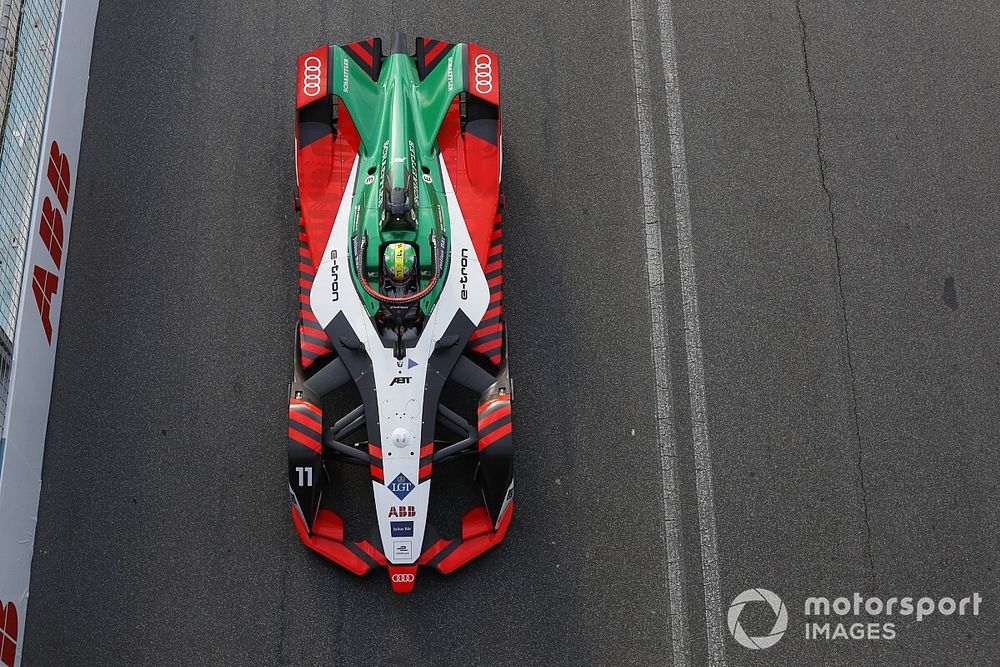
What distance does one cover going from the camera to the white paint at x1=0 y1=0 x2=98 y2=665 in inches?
333

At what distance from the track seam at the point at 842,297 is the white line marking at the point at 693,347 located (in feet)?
4.35

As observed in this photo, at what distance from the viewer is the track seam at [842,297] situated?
9.07m

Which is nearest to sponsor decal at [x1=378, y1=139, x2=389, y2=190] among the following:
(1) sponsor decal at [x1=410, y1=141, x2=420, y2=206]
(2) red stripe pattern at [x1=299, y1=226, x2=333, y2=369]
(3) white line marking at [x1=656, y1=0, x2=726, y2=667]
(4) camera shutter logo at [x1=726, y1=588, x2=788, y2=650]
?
(1) sponsor decal at [x1=410, y1=141, x2=420, y2=206]

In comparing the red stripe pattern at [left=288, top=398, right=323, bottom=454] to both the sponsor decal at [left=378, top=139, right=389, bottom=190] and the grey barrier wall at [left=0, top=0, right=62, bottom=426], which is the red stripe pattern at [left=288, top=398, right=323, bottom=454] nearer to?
the sponsor decal at [left=378, top=139, right=389, bottom=190]

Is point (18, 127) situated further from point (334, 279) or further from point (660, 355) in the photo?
point (660, 355)

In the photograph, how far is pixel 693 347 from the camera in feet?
31.5

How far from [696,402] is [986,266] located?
321 centimetres

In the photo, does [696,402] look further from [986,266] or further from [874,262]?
[986,266]

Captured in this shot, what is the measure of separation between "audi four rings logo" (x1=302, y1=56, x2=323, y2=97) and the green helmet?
199 centimetres

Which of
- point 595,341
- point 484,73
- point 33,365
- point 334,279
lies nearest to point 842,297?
point 595,341

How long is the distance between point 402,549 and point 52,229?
4.35m

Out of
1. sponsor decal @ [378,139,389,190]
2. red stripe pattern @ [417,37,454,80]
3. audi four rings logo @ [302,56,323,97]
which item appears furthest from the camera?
red stripe pattern @ [417,37,454,80]

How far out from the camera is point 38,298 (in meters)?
9.11

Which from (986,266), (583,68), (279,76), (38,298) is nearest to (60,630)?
(38,298)
